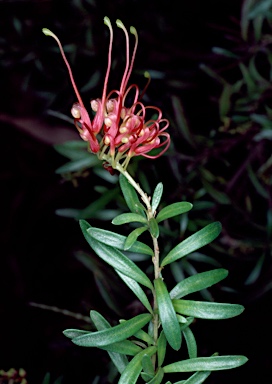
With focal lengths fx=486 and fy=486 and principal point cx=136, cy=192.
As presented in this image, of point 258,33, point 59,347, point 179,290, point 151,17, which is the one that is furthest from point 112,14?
point 179,290

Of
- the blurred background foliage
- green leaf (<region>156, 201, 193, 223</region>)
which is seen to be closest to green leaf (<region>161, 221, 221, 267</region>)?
green leaf (<region>156, 201, 193, 223</region>)

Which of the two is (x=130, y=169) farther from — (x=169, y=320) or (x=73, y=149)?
(x=169, y=320)

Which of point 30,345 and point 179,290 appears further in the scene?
point 30,345

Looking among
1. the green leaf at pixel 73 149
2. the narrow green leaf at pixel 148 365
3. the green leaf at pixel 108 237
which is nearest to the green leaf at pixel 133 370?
the narrow green leaf at pixel 148 365

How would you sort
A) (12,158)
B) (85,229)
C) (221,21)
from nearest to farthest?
(85,229) → (221,21) → (12,158)

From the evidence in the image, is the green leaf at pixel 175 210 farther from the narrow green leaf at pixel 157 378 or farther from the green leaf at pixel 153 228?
the narrow green leaf at pixel 157 378

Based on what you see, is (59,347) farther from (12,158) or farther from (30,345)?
(12,158)

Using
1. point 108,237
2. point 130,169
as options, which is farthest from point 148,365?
point 130,169
